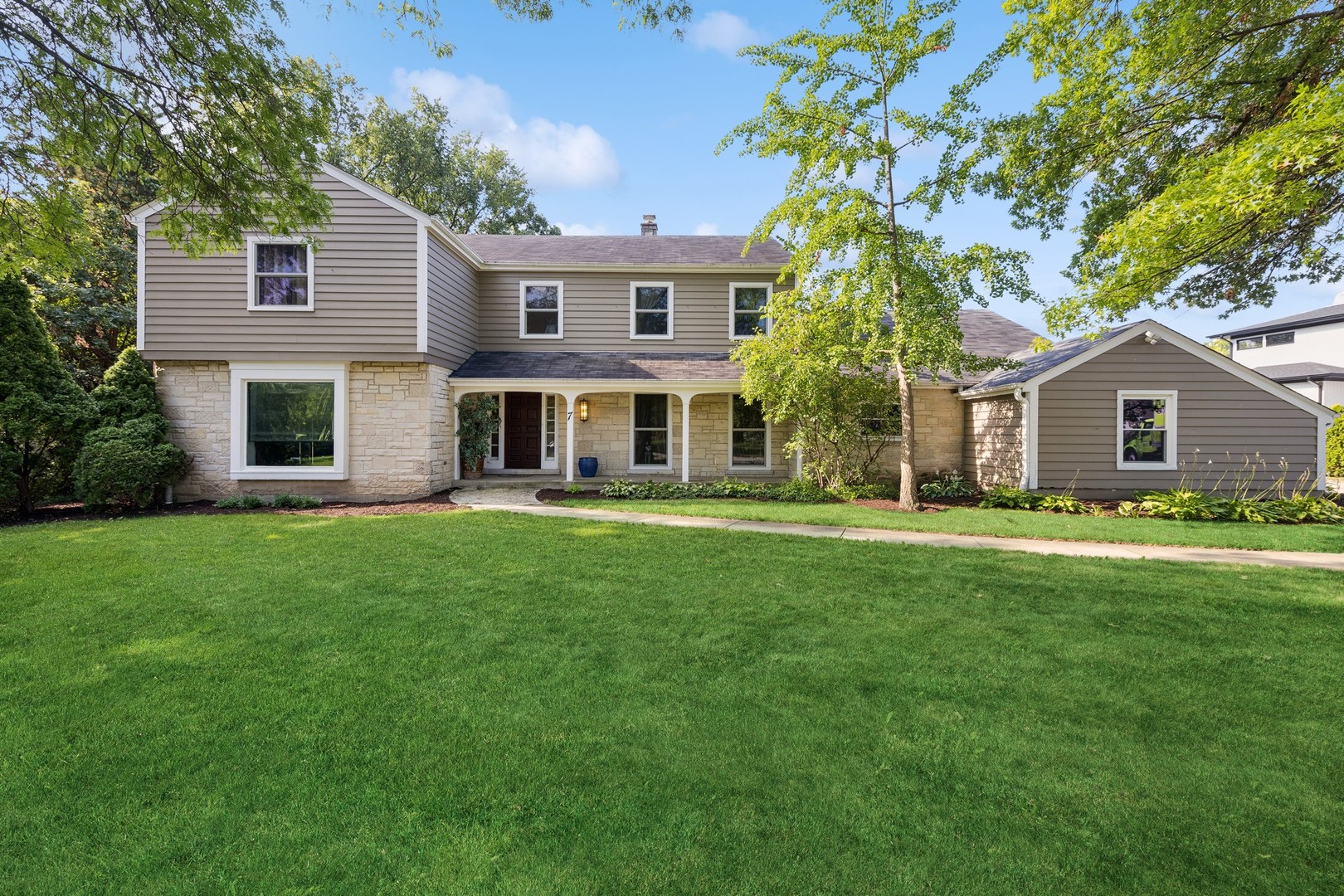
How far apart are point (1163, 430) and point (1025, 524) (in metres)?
5.28

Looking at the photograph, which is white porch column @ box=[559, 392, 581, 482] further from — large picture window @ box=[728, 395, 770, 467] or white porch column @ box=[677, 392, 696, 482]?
large picture window @ box=[728, 395, 770, 467]

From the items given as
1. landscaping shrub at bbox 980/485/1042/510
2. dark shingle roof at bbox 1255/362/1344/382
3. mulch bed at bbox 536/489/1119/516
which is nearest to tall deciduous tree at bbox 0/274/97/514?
mulch bed at bbox 536/489/1119/516

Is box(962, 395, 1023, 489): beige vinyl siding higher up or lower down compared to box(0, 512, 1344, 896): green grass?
higher up

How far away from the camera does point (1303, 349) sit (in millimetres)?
26219

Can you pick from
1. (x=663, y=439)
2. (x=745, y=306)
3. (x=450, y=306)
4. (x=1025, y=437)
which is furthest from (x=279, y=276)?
(x=1025, y=437)

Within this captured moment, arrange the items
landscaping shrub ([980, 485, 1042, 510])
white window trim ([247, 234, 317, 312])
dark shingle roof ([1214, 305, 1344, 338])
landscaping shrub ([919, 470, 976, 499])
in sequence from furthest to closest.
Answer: dark shingle roof ([1214, 305, 1344, 338]), landscaping shrub ([919, 470, 976, 499]), white window trim ([247, 234, 317, 312]), landscaping shrub ([980, 485, 1042, 510])

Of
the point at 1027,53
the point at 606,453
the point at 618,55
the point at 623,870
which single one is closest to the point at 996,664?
the point at 623,870

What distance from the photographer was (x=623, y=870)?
1.98 m

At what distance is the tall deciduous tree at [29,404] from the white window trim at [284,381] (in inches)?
81.0

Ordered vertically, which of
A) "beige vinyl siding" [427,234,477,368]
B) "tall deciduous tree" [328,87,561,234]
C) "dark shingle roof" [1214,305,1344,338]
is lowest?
"beige vinyl siding" [427,234,477,368]

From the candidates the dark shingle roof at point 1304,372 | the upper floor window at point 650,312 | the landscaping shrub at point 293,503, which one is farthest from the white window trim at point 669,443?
the dark shingle roof at point 1304,372

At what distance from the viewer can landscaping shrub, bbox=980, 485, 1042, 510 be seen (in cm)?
1089

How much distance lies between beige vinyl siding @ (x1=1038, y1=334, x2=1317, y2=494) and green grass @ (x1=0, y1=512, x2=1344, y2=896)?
647 centimetres

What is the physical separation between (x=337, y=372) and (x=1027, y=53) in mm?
13062
